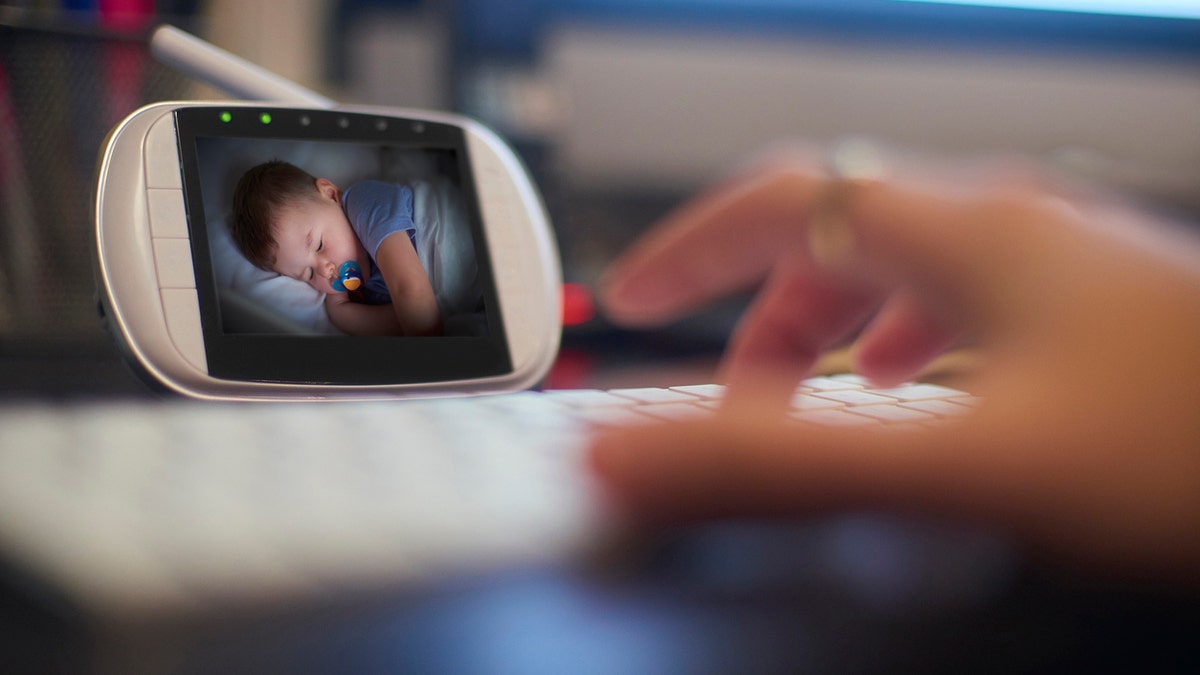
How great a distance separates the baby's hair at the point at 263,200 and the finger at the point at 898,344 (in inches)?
7.5

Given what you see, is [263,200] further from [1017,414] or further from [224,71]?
[1017,414]

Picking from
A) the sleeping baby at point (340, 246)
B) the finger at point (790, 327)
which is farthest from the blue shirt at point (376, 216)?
the finger at point (790, 327)

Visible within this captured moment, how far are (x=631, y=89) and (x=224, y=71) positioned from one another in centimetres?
48

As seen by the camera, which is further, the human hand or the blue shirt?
the blue shirt

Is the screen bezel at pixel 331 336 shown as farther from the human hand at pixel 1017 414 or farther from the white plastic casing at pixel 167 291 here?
the human hand at pixel 1017 414

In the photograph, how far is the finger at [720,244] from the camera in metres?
0.26

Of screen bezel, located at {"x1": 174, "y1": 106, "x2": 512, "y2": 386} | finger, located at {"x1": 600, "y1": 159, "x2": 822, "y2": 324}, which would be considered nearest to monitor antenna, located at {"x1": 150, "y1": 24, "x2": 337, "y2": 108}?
screen bezel, located at {"x1": 174, "y1": 106, "x2": 512, "y2": 386}

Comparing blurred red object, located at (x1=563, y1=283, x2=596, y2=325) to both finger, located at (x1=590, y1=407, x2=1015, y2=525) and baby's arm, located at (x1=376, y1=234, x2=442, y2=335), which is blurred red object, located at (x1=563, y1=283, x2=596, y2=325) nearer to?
baby's arm, located at (x1=376, y1=234, x2=442, y2=335)

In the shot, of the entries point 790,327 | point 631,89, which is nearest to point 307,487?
point 790,327

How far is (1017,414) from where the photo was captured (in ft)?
0.56

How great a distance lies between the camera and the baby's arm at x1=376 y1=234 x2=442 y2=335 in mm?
267

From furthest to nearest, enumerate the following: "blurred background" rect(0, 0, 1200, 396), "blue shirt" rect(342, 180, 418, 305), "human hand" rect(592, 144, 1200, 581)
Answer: "blurred background" rect(0, 0, 1200, 396) < "blue shirt" rect(342, 180, 418, 305) < "human hand" rect(592, 144, 1200, 581)

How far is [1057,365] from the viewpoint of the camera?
18cm

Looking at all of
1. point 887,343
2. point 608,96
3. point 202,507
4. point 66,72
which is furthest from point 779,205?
point 608,96
